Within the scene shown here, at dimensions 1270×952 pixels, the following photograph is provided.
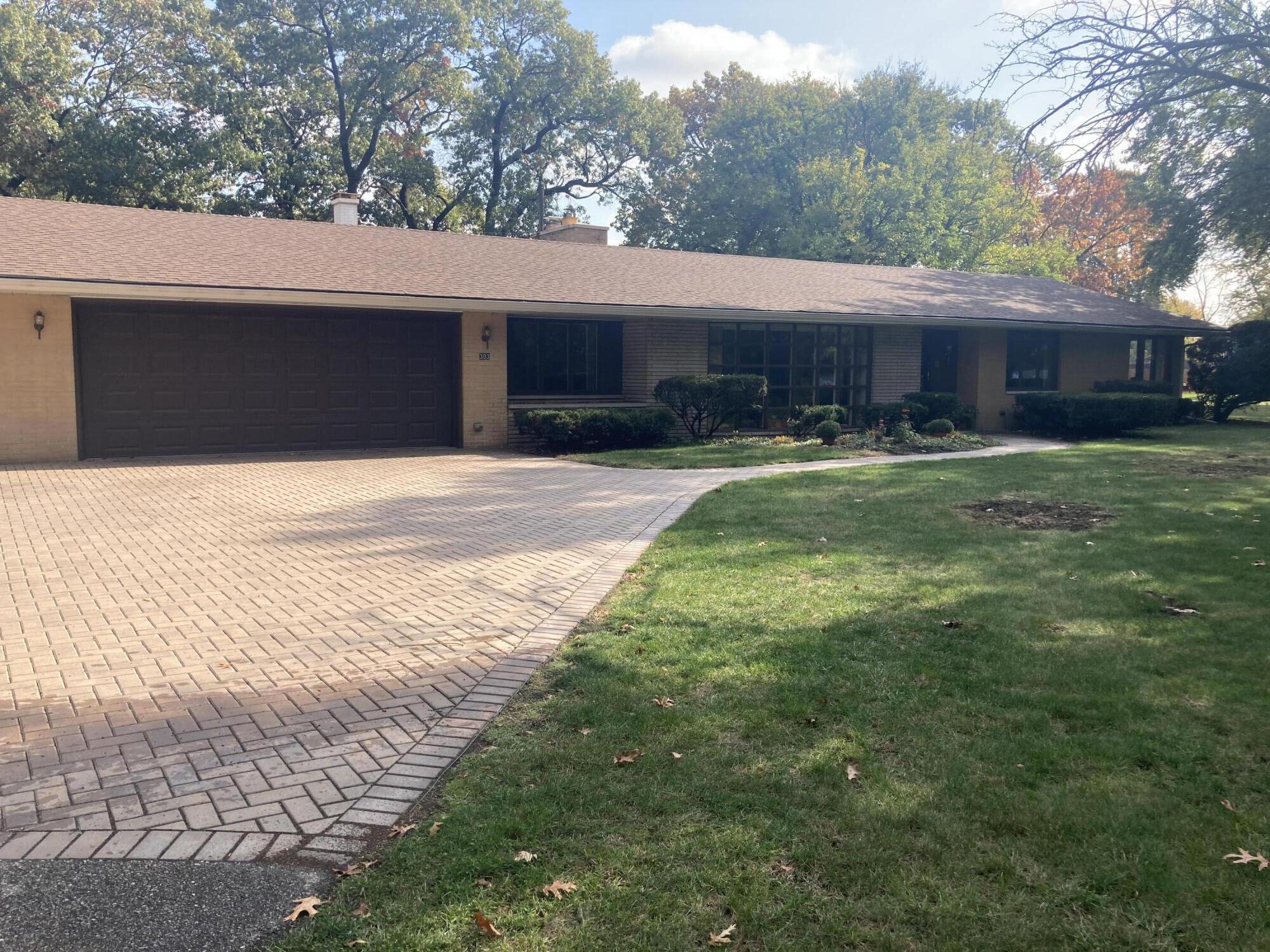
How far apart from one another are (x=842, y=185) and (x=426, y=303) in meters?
26.6

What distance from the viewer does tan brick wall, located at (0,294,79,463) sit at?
50.0 ft

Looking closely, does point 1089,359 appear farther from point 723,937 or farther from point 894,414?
point 723,937

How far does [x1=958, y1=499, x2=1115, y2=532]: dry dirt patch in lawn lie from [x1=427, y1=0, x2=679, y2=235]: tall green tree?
31.5 metres

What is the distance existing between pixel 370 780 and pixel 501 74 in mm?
38739

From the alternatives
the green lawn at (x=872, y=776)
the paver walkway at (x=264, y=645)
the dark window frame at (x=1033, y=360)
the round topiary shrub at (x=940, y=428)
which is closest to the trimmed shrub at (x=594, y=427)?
the round topiary shrub at (x=940, y=428)

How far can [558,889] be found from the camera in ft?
10.5

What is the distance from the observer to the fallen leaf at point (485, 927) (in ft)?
9.72

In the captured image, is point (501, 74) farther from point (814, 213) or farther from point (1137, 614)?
point (1137, 614)

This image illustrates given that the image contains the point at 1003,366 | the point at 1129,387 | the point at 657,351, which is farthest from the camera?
the point at 1129,387

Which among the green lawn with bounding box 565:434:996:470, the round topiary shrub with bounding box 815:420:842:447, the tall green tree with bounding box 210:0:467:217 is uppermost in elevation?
the tall green tree with bounding box 210:0:467:217

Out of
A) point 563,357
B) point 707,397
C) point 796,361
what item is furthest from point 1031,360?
point 563,357

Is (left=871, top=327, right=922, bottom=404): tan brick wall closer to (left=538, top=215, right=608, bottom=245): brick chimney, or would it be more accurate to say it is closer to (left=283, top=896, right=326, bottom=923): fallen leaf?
(left=538, top=215, right=608, bottom=245): brick chimney

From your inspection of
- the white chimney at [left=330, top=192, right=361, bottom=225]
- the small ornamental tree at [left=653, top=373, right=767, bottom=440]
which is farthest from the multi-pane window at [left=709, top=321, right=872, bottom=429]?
the white chimney at [left=330, top=192, right=361, bottom=225]

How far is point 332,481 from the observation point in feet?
45.4
